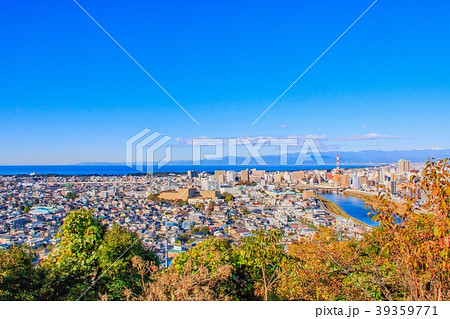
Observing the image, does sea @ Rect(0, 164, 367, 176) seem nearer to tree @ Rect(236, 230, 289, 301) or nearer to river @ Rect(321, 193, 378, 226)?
river @ Rect(321, 193, 378, 226)

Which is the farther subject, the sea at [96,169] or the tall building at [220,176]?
the sea at [96,169]

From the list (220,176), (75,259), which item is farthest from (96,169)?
(75,259)

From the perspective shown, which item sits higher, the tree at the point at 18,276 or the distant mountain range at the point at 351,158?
the distant mountain range at the point at 351,158

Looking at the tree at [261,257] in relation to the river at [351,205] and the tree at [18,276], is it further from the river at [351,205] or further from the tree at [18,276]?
the river at [351,205]

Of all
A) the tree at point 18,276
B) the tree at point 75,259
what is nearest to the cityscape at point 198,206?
the tree at point 75,259

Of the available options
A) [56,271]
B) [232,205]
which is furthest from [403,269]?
[56,271]

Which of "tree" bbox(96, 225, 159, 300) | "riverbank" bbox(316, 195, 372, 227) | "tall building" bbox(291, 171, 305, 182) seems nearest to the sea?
"tall building" bbox(291, 171, 305, 182)

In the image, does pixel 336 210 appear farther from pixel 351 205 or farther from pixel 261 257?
pixel 261 257
